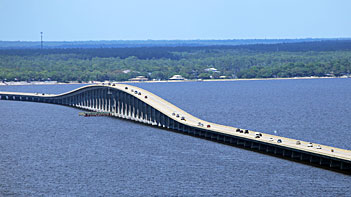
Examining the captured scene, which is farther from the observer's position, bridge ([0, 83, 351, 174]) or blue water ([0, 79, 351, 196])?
bridge ([0, 83, 351, 174])

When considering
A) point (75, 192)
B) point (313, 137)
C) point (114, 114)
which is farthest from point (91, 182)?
point (114, 114)

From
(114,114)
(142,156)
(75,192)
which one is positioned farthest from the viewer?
(114,114)

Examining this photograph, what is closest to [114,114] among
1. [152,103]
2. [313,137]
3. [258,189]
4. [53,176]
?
[152,103]

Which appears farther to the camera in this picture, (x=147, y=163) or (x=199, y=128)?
(x=199, y=128)

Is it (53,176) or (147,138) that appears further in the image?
(147,138)

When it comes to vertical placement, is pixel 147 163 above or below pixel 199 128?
below

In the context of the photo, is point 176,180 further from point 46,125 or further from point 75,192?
point 46,125

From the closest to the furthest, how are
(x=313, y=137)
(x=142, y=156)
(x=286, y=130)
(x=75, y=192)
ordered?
1. (x=75, y=192)
2. (x=142, y=156)
3. (x=313, y=137)
4. (x=286, y=130)

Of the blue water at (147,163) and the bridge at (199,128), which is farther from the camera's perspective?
the bridge at (199,128)
